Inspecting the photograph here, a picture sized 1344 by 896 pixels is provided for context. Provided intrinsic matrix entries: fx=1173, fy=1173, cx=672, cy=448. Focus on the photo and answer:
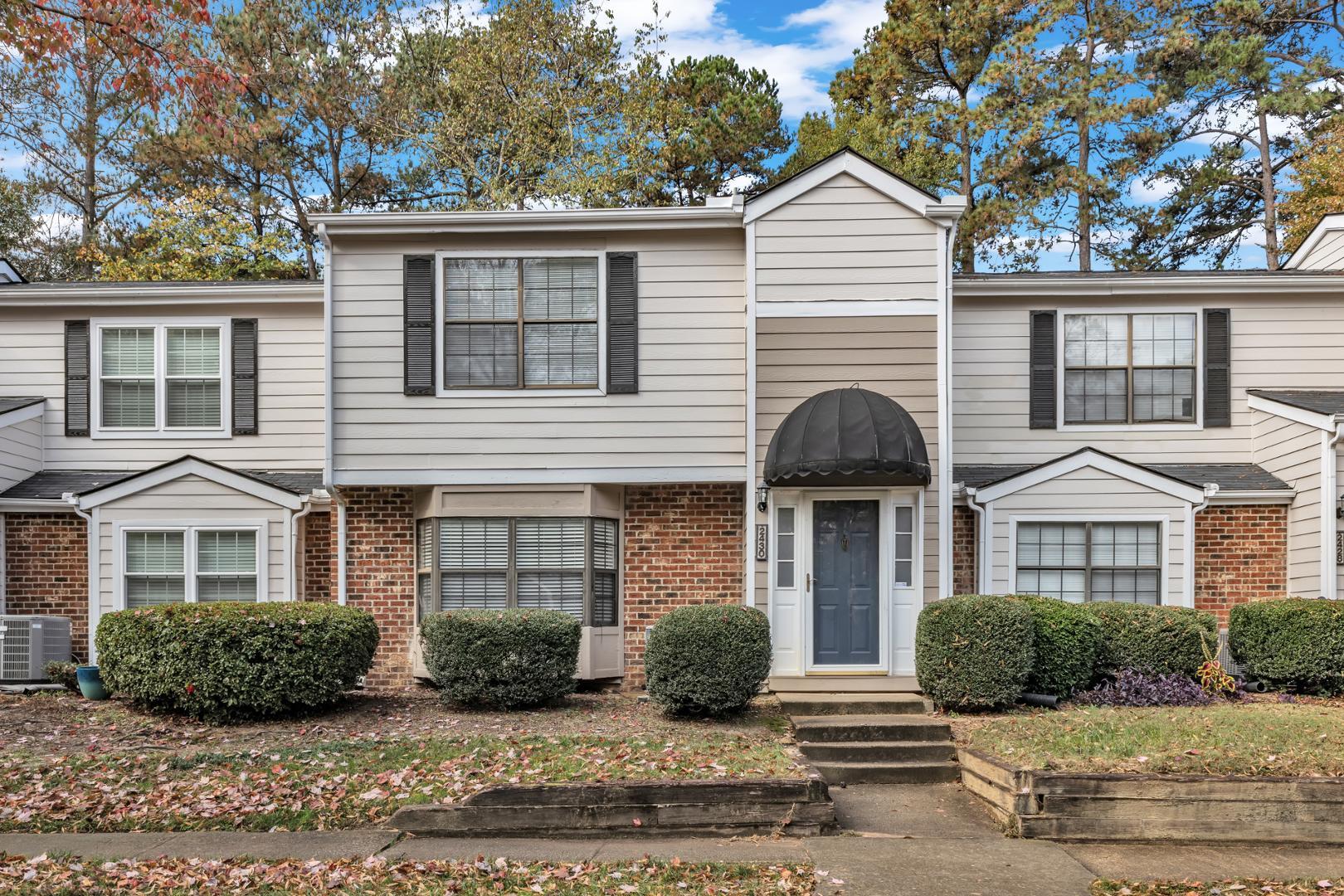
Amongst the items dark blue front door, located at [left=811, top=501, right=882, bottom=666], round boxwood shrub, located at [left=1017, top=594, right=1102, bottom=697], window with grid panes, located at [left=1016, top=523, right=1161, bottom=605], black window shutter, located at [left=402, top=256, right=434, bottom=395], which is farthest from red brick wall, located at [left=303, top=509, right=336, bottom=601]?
window with grid panes, located at [left=1016, top=523, right=1161, bottom=605]

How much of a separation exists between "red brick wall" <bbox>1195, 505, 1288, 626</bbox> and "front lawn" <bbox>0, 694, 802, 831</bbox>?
19.0 ft

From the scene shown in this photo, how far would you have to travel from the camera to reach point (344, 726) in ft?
34.5

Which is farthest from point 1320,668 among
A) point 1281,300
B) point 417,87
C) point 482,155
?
point 417,87

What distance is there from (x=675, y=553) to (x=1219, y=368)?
699cm

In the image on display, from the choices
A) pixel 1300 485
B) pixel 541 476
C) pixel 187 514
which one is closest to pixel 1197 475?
pixel 1300 485

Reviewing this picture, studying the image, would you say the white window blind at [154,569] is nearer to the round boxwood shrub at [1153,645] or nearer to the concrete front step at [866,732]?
the concrete front step at [866,732]

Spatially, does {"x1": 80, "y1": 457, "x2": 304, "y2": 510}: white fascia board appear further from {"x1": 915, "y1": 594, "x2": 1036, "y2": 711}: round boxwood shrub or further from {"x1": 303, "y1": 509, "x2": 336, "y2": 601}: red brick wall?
{"x1": 915, "y1": 594, "x2": 1036, "y2": 711}: round boxwood shrub

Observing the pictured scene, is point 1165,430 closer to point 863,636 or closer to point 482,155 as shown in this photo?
point 863,636

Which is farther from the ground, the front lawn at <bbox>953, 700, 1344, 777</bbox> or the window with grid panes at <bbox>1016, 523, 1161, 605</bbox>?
the window with grid panes at <bbox>1016, 523, 1161, 605</bbox>

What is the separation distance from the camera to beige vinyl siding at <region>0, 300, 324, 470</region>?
14.5 metres

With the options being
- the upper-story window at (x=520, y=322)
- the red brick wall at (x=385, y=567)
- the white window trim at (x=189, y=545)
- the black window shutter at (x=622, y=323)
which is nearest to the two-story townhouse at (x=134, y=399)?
the white window trim at (x=189, y=545)

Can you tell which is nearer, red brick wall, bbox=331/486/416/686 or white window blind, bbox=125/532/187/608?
red brick wall, bbox=331/486/416/686

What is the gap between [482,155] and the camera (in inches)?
1001

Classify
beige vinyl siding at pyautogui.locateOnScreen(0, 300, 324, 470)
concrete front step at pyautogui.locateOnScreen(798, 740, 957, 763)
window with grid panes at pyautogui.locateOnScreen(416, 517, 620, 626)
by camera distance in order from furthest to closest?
1. beige vinyl siding at pyautogui.locateOnScreen(0, 300, 324, 470)
2. window with grid panes at pyautogui.locateOnScreen(416, 517, 620, 626)
3. concrete front step at pyautogui.locateOnScreen(798, 740, 957, 763)
